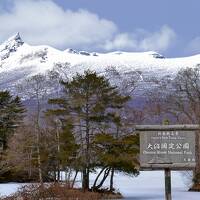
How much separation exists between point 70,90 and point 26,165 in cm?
1254

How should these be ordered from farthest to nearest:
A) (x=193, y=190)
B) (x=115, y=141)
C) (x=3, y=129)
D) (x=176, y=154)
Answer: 1. (x=3, y=129)
2. (x=193, y=190)
3. (x=115, y=141)
4. (x=176, y=154)

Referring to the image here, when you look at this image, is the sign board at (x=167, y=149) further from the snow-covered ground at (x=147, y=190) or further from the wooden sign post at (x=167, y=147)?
the snow-covered ground at (x=147, y=190)

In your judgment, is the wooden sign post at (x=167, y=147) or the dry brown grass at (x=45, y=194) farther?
the dry brown grass at (x=45, y=194)

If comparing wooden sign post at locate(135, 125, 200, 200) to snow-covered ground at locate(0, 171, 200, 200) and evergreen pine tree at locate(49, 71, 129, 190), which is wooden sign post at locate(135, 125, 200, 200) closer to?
snow-covered ground at locate(0, 171, 200, 200)

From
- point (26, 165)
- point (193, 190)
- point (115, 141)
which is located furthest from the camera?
point (26, 165)

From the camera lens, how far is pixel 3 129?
62.6 m

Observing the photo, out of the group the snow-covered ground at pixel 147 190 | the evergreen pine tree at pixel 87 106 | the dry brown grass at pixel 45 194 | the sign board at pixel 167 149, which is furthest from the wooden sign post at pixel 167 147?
the evergreen pine tree at pixel 87 106

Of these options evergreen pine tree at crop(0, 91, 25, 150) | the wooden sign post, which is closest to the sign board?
the wooden sign post

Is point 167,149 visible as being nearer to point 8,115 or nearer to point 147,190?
point 147,190

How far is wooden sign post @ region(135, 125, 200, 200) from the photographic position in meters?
13.3

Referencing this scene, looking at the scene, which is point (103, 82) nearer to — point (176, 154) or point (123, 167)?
point (123, 167)

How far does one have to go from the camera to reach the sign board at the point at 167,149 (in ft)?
43.6

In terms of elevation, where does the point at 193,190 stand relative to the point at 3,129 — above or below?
below

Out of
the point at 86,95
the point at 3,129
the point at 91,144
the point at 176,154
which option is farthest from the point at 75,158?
the point at 3,129
